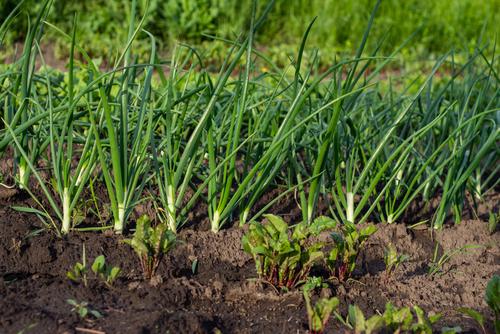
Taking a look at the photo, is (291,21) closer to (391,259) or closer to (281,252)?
(391,259)

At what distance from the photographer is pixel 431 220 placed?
293 centimetres

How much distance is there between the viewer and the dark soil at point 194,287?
6.44ft

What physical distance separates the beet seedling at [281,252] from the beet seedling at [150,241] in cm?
23

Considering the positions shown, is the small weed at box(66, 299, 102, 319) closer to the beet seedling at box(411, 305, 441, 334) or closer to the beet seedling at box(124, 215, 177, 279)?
the beet seedling at box(124, 215, 177, 279)

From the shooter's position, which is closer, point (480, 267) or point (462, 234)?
point (480, 267)

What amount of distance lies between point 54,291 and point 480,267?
1.43 meters

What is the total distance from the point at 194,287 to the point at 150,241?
196 mm

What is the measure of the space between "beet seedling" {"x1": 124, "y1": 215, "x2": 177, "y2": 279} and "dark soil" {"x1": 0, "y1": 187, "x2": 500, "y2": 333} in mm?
74

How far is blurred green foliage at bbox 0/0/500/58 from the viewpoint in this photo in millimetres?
6180

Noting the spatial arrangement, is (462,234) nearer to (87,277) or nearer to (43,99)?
(87,277)

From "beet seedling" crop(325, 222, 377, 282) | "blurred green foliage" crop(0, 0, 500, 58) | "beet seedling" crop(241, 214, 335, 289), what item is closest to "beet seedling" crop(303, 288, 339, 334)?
"beet seedling" crop(241, 214, 335, 289)

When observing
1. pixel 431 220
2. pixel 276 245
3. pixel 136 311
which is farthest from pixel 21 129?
pixel 431 220

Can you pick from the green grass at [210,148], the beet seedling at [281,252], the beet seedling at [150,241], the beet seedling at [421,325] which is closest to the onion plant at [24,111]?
the green grass at [210,148]

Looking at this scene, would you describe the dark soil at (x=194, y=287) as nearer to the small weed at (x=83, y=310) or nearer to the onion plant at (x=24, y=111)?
the small weed at (x=83, y=310)
